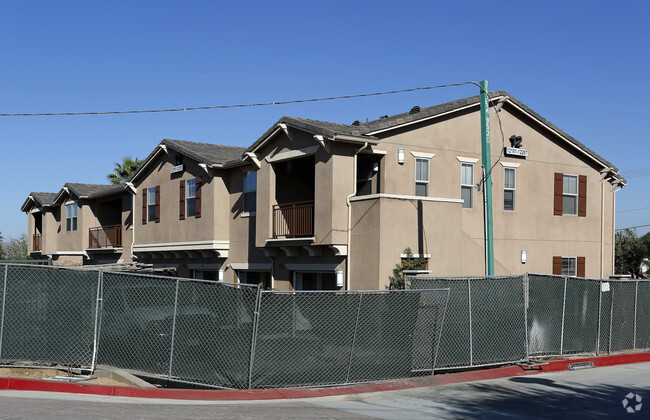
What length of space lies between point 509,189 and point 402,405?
1346 centimetres

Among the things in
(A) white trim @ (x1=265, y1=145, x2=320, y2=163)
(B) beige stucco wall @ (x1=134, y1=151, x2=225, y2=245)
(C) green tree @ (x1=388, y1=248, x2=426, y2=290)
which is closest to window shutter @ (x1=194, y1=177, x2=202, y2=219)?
(B) beige stucco wall @ (x1=134, y1=151, x2=225, y2=245)

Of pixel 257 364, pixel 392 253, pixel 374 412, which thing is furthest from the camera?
pixel 392 253

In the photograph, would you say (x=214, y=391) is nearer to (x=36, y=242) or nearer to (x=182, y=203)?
(x=182, y=203)

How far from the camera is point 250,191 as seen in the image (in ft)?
78.6

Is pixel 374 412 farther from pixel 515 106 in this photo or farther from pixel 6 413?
pixel 515 106

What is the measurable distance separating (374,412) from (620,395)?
481 cm

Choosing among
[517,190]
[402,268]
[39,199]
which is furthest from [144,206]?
[517,190]

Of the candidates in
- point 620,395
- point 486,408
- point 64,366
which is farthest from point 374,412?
point 64,366

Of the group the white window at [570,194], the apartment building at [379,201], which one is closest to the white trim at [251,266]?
the apartment building at [379,201]

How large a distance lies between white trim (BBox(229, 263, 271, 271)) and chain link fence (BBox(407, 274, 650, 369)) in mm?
9501

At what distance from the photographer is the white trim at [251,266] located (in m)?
23.1

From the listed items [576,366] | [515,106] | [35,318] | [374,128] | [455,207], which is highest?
[515,106]

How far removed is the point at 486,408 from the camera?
1084cm

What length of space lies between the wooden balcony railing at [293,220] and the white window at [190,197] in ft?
18.6
